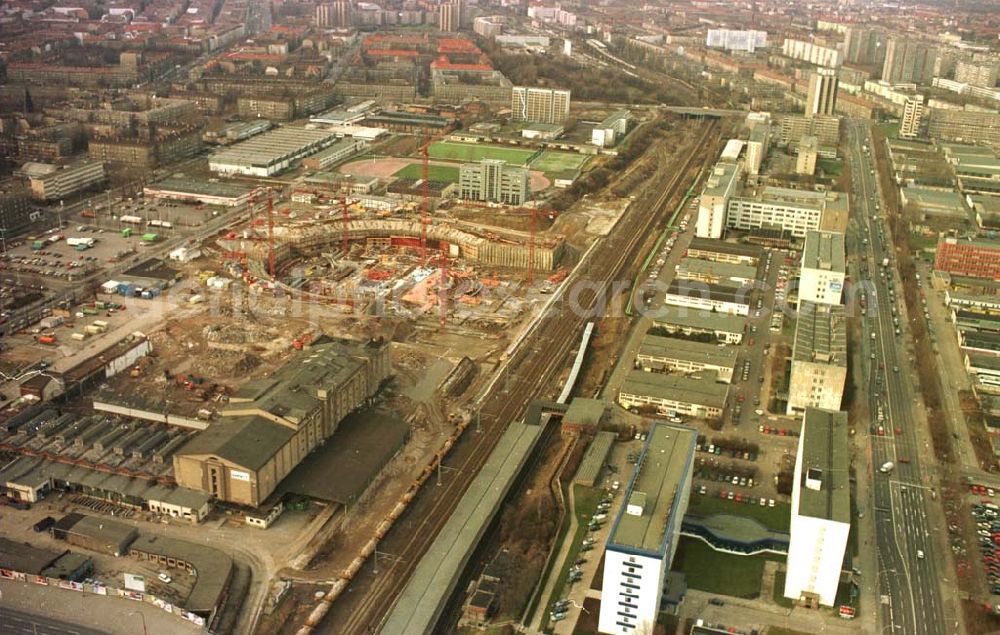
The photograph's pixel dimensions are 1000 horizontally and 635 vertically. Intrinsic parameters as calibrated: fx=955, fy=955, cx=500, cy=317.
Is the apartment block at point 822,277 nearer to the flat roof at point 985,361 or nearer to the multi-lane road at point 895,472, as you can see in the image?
the multi-lane road at point 895,472

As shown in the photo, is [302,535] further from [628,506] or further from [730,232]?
[730,232]

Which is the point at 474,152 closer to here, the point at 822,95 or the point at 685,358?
the point at 822,95

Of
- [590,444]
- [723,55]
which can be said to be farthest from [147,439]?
[723,55]

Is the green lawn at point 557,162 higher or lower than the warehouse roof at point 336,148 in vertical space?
lower

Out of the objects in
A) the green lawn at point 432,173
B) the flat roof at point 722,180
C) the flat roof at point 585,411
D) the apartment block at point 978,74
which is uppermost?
the apartment block at point 978,74

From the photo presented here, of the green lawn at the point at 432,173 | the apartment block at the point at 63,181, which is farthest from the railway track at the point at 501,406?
the apartment block at the point at 63,181

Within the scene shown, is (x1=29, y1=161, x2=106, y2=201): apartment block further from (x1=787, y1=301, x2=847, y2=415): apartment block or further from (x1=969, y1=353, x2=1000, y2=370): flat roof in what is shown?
(x1=969, y1=353, x2=1000, y2=370): flat roof

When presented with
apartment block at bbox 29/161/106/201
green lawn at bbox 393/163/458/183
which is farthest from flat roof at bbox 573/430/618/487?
apartment block at bbox 29/161/106/201
